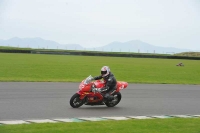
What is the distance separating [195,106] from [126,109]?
10.6 ft

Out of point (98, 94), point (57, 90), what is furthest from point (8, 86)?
→ point (98, 94)

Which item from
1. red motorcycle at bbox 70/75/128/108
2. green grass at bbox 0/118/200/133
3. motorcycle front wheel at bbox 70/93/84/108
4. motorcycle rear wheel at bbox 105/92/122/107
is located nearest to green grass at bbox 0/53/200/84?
motorcycle rear wheel at bbox 105/92/122/107

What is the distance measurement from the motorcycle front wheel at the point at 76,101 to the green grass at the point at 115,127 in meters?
3.17

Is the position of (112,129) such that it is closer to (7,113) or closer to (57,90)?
(7,113)

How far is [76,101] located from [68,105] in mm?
566

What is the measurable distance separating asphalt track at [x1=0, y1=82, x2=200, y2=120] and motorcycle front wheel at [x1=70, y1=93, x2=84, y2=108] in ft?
0.48

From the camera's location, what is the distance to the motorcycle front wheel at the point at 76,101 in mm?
14414

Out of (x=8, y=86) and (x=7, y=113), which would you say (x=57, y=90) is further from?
(x=7, y=113)

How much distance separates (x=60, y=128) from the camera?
993 cm

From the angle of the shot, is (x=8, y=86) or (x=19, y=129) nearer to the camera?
(x=19, y=129)

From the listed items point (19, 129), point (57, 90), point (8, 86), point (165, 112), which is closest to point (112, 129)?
point (19, 129)

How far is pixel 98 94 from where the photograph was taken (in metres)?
14.9

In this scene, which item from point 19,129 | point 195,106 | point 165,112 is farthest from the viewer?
point 195,106

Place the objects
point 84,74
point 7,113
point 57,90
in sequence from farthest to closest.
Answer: point 84,74 → point 57,90 → point 7,113
